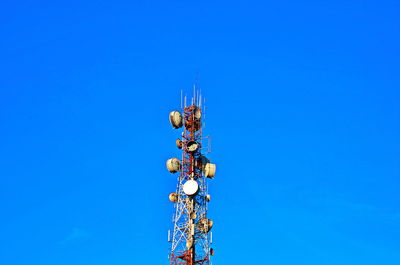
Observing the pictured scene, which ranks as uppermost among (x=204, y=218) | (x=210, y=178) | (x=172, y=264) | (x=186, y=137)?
(x=186, y=137)

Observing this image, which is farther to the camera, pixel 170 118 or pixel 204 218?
pixel 170 118

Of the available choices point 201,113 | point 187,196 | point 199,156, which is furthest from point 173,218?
point 201,113

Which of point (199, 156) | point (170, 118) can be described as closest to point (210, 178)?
point (199, 156)

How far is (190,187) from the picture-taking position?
5800cm

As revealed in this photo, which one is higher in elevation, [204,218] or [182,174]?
[182,174]

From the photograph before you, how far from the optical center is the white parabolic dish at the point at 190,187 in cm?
5775

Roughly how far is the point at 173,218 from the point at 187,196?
7.54 feet

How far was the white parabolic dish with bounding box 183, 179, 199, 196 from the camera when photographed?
5775 centimetres

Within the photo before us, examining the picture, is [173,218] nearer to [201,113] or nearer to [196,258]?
[196,258]

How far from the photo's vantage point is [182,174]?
Result: 60219mm

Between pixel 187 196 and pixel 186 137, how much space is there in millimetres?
6066

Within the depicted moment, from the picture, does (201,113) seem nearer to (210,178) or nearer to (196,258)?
(210,178)

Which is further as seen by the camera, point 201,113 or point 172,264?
point 201,113

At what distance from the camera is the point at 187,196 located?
192 feet
